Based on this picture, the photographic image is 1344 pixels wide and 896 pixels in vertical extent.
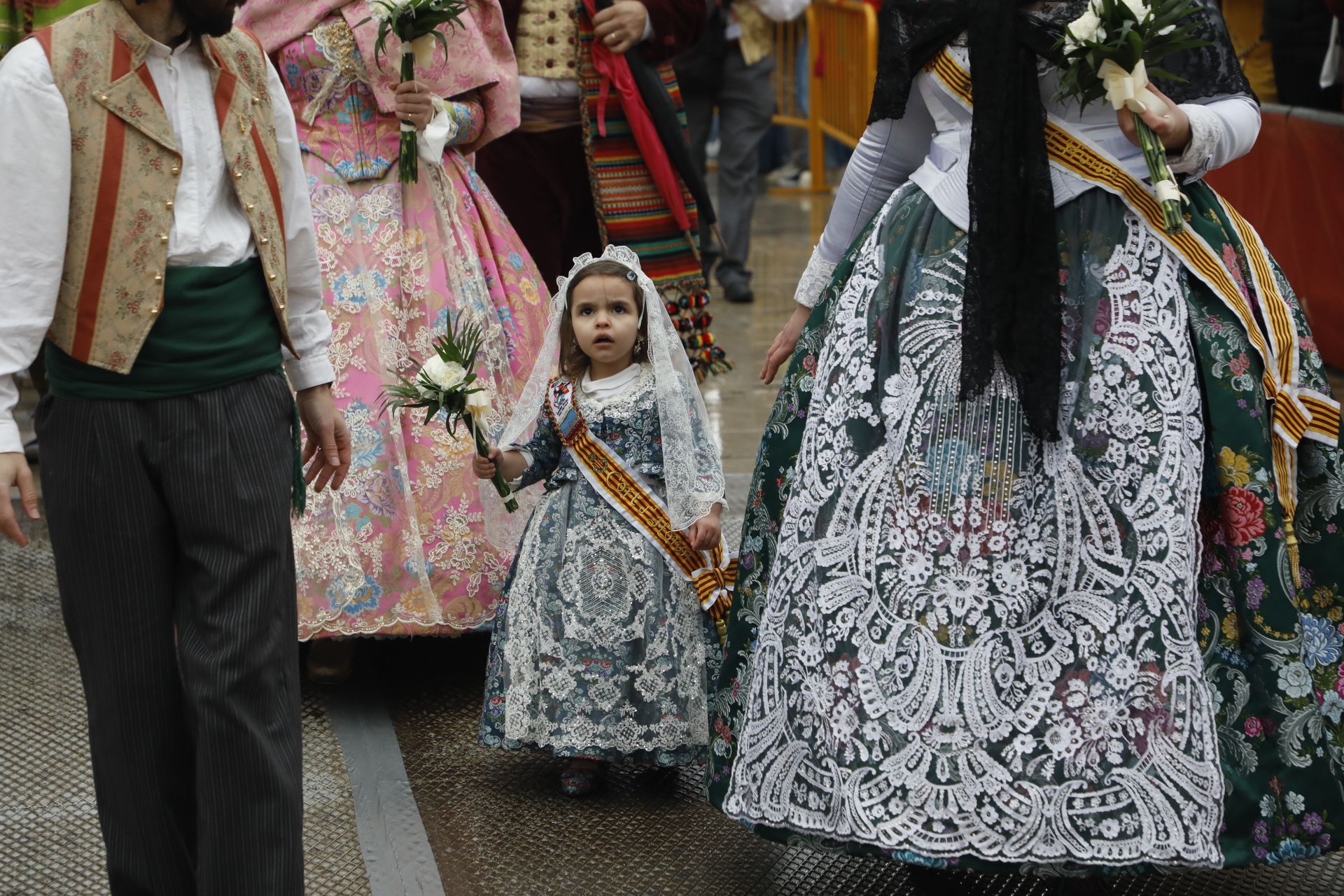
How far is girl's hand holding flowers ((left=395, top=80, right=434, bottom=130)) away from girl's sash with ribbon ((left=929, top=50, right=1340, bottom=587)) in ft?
5.17

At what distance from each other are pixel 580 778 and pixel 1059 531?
1.39 meters

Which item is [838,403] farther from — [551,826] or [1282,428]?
[551,826]

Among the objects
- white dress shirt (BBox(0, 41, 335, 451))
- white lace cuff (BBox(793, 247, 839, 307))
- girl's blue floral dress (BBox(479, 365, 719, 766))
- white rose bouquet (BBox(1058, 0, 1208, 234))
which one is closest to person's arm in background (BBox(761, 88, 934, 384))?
white lace cuff (BBox(793, 247, 839, 307))

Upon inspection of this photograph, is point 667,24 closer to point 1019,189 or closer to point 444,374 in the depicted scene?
point 444,374

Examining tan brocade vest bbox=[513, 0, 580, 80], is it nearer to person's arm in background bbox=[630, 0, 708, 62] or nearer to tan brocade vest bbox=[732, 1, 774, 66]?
person's arm in background bbox=[630, 0, 708, 62]

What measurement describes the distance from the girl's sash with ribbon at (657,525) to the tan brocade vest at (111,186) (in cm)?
143

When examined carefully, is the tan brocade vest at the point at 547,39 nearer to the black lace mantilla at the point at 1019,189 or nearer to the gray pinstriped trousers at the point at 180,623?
the black lace mantilla at the point at 1019,189

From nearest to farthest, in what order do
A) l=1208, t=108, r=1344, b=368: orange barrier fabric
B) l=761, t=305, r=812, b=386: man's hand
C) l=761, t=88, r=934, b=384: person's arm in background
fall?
1. l=761, t=88, r=934, b=384: person's arm in background
2. l=761, t=305, r=812, b=386: man's hand
3. l=1208, t=108, r=1344, b=368: orange barrier fabric

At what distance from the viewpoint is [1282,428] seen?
3.01 m

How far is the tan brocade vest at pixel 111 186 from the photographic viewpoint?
8.34 ft

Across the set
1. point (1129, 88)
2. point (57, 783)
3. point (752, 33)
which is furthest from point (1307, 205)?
point (57, 783)

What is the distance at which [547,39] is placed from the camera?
5.11 metres

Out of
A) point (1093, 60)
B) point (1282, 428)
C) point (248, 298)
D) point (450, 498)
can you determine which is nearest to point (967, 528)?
point (1282, 428)

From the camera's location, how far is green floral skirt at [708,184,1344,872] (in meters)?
2.86
